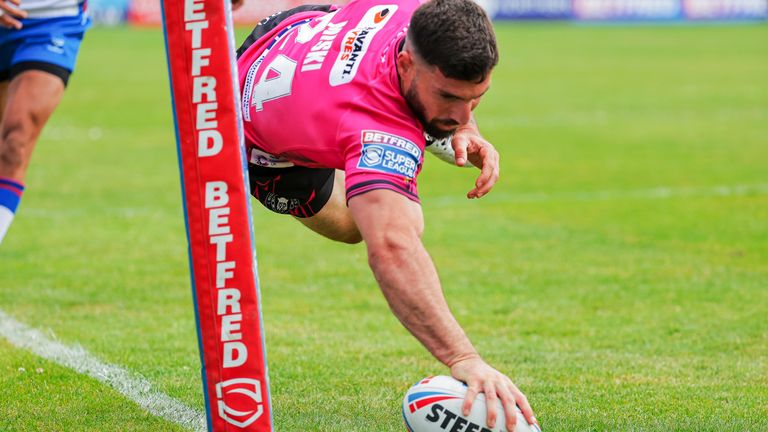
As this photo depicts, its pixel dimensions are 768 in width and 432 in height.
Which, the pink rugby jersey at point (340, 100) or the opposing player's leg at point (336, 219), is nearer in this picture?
the pink rugby jersey at point (340, 100)

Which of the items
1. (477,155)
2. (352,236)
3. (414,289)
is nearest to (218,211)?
(414,289)

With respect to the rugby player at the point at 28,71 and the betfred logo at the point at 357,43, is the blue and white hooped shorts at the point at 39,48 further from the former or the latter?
the betfred logo at the point at 357,43

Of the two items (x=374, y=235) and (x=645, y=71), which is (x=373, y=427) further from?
(x=645, y=71)

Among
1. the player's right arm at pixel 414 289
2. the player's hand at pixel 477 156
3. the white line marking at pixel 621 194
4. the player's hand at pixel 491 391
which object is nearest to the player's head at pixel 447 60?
the player's hand at pixel 477 156

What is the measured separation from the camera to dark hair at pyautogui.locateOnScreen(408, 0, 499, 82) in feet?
14.3

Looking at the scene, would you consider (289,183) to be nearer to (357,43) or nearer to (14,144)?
(357,43)

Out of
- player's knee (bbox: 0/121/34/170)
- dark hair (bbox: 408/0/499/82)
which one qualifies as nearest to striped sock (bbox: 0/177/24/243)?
player's knee (bbox: 0/121/34/170)

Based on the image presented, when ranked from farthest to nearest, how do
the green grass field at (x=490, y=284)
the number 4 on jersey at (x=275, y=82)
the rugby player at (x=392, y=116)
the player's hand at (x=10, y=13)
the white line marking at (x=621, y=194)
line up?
the white line marking at (x=621, y=194) < the player's hand at (x=10, y=13) < the green grass field at (x=490, y=284) < the number 4 on jersey at (x=275, y=82) < the rugby player at (x=392, y=116)

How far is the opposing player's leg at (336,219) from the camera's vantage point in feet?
20.8

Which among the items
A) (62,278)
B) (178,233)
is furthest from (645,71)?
(62,278)

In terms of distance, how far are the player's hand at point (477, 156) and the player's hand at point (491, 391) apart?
2.77 ft

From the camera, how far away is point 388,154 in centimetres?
444

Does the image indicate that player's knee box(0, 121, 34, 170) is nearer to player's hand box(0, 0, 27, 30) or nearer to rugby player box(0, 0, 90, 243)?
rugby player box(0, 0, 90, 243)

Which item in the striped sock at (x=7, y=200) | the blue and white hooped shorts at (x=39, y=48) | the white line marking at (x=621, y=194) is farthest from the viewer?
the white line marking at (x=621, y=194)
